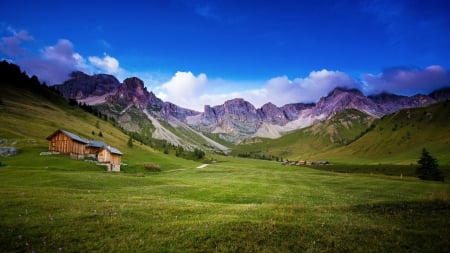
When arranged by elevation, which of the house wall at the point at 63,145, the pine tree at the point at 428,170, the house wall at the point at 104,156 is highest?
the house wall at the point at 63,145

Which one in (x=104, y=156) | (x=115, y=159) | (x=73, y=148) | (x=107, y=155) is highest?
(x=73, y=148)

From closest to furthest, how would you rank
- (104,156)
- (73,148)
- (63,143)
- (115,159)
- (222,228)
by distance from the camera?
1. (222,228)
2. (63,143)
3. (104,156)
4. (73,148)
5. (115,159)

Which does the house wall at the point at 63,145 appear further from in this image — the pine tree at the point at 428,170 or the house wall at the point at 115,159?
the pine tree at the point at 428,170

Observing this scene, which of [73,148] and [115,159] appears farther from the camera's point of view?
[115,159]

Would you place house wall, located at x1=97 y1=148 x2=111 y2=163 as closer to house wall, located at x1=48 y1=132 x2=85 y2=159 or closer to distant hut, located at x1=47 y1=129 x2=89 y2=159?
distant hut, located at x1=47 y1=129 x2=89 y2=159

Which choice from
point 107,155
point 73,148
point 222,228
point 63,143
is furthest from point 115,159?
point 222,228

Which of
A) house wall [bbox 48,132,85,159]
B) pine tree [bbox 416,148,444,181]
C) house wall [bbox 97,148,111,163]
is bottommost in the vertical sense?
pine tree [bbox 416,148,444,181]

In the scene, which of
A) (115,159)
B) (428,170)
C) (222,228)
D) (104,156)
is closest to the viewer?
(222,228)

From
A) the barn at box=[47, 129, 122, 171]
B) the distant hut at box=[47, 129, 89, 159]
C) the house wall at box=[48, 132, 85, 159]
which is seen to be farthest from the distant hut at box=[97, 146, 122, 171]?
the house wall at box=[48, 132, 85, 159]

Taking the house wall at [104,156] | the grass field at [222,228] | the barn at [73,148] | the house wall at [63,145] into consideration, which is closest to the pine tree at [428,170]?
the grass field at [222,228]

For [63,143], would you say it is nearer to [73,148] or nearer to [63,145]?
[63,145]

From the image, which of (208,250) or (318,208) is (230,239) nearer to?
(208,250)

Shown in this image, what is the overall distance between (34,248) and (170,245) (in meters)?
6.80

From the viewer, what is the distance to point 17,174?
182 ft
